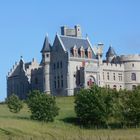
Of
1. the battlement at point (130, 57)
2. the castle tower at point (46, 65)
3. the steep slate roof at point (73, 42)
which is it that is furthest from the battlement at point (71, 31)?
the battlement at point (130, 57)

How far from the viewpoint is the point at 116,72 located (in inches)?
4080

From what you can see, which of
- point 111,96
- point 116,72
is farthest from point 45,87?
point 111,96

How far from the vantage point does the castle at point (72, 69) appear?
97.5 meters

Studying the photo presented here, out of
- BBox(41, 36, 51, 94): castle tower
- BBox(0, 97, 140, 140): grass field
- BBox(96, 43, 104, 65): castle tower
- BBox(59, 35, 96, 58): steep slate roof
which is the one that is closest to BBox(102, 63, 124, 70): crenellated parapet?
BBox(96, 43, 104, 65): castle tower

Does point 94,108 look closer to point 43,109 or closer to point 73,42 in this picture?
point 43,109

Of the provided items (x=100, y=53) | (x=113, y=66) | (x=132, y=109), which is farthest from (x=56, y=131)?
(x=113, y=66)

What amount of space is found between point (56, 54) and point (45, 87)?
18.7ft

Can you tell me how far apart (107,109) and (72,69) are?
35.7 m

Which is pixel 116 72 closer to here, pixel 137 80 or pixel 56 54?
pixel 137 80

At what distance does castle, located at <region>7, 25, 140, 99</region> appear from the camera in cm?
9750

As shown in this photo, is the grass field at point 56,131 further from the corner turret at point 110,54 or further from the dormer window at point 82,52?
the corner turret at point 110,54

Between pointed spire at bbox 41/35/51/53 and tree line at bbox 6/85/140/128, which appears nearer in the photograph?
tree line at bbox 6/85/140/128

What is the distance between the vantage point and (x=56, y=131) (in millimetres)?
47344

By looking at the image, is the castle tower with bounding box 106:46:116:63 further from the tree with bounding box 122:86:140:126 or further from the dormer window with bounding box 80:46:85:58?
the tree with bounding box 122:86:140:126
